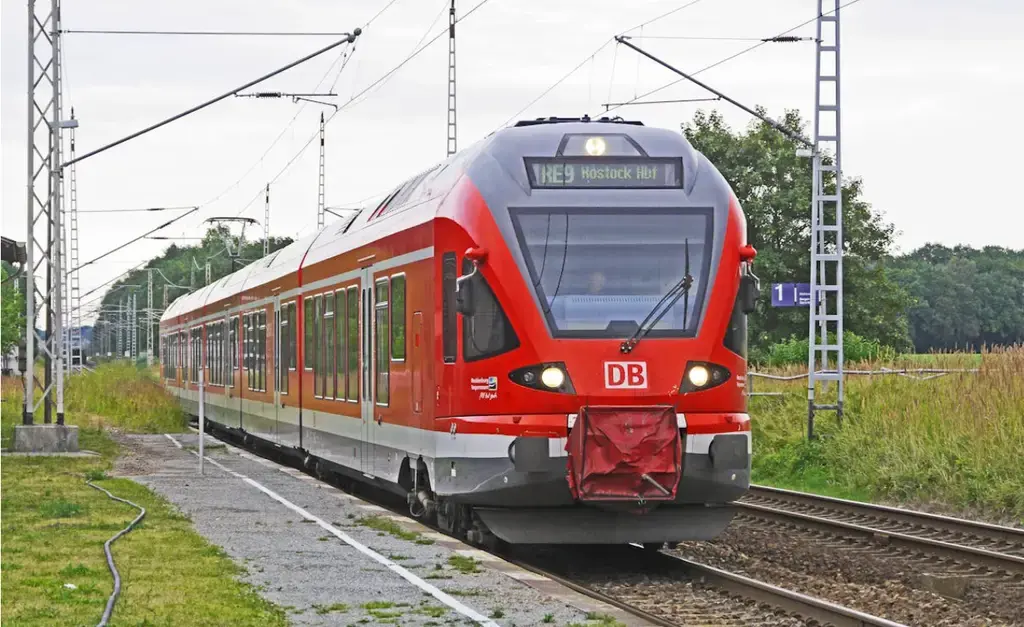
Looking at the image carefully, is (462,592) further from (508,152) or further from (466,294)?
(508,152)

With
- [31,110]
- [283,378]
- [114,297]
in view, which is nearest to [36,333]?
[31,110]

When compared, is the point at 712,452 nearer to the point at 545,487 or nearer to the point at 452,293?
the point at 545,487

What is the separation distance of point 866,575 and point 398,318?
5364 millimetres

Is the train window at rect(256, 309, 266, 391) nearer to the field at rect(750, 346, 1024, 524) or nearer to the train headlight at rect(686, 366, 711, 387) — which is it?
the field at rect(750, 346, 1024, 524)

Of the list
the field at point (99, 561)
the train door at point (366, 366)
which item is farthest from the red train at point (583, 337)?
the train door at point (366, 366)

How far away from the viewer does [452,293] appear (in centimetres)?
1438

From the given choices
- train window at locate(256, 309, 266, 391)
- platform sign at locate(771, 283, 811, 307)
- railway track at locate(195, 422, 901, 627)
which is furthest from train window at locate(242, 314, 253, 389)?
railway track at locate(195, 422, 901, 627)

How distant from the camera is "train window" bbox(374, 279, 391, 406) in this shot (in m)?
17.2

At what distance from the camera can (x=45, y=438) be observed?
1139 inches

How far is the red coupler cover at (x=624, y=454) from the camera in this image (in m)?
13.4

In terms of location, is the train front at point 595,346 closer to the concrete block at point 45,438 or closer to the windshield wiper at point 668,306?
the windshield wiper at point 668,306

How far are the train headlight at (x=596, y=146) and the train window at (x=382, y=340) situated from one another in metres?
3.53

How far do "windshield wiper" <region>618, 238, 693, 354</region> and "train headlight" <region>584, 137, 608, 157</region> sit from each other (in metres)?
1.15

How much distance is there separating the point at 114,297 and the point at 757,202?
11895 cm
